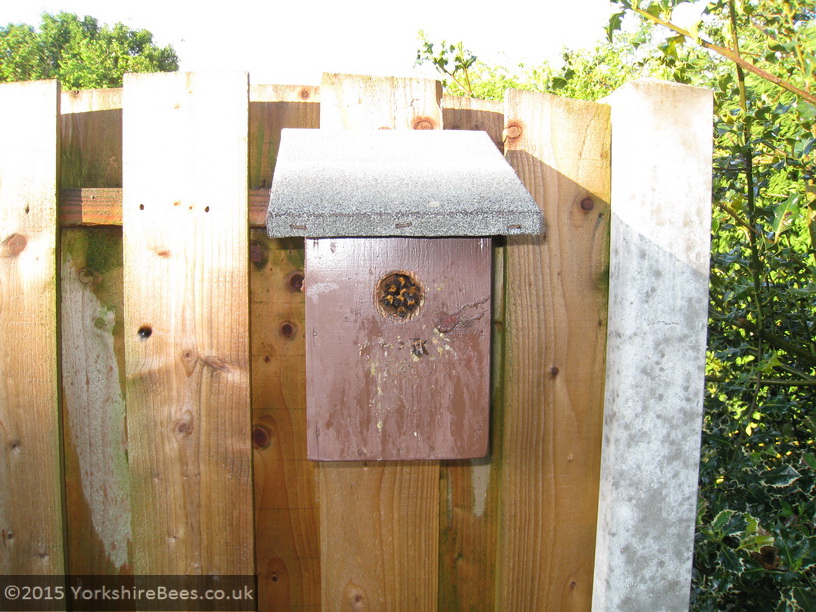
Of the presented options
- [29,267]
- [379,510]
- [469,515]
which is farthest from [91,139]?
[469,515]

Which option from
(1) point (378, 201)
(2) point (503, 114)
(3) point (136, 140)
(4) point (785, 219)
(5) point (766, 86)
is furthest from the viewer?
(5) point (766, 86)

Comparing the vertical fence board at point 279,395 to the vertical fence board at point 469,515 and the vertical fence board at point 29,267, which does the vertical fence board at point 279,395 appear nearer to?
the vertical fence board at point 469,515

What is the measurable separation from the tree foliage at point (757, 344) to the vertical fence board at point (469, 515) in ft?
1.67

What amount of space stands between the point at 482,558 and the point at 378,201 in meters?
0.88

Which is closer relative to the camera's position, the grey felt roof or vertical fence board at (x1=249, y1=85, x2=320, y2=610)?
the grey felt roof

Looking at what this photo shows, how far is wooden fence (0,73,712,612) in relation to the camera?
125cm

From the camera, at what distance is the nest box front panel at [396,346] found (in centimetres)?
108

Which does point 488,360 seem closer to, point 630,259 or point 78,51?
point 630,259

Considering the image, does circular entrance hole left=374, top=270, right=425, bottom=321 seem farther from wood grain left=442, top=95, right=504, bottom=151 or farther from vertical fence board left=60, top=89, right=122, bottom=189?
vertical fence board left=60, top=89, right=122, bottom=189

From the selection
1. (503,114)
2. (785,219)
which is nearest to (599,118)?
(503,114)

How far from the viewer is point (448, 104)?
134 cm

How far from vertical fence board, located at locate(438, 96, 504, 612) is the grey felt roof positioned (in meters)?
0.28

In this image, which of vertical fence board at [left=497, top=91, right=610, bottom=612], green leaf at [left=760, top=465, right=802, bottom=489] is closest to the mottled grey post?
vertical fence board at [left=497, top=91, right=610, bottom=612]

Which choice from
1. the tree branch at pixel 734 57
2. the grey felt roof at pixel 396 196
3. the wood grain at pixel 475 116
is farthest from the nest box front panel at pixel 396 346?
the tree branch at pixel 734 57
